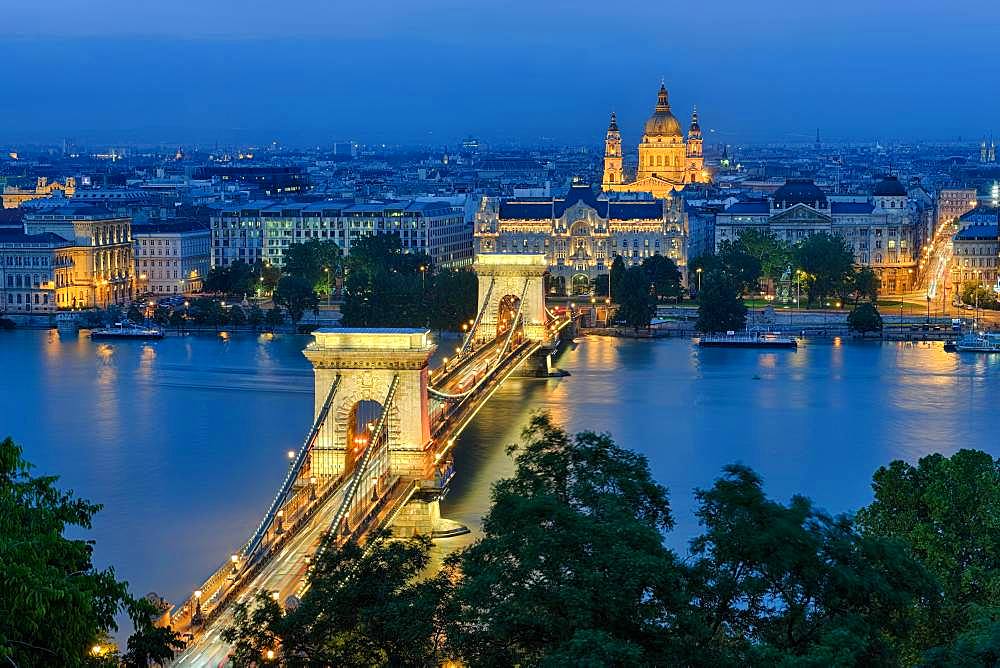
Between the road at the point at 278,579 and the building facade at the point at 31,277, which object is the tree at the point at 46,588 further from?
the building facade at the point at 31,277

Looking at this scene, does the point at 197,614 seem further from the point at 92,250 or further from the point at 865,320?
the point at 92,250

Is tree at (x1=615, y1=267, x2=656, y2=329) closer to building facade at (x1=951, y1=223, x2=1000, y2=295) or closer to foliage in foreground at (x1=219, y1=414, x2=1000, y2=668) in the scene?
building facade at (x1=951, y1=223, x2=1000, y2=295)

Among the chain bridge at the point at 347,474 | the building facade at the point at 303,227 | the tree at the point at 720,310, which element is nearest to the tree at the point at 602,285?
the building facade at the point at 303,227

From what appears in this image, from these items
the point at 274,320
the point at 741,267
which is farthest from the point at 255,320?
the point at 741,267

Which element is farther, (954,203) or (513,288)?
(954,203)

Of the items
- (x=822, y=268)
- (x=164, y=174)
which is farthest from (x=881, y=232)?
(x=164, y=174)

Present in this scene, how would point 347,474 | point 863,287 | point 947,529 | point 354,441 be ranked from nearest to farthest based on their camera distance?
point 947,529
point 347,474
point 354,441
point 863,287
